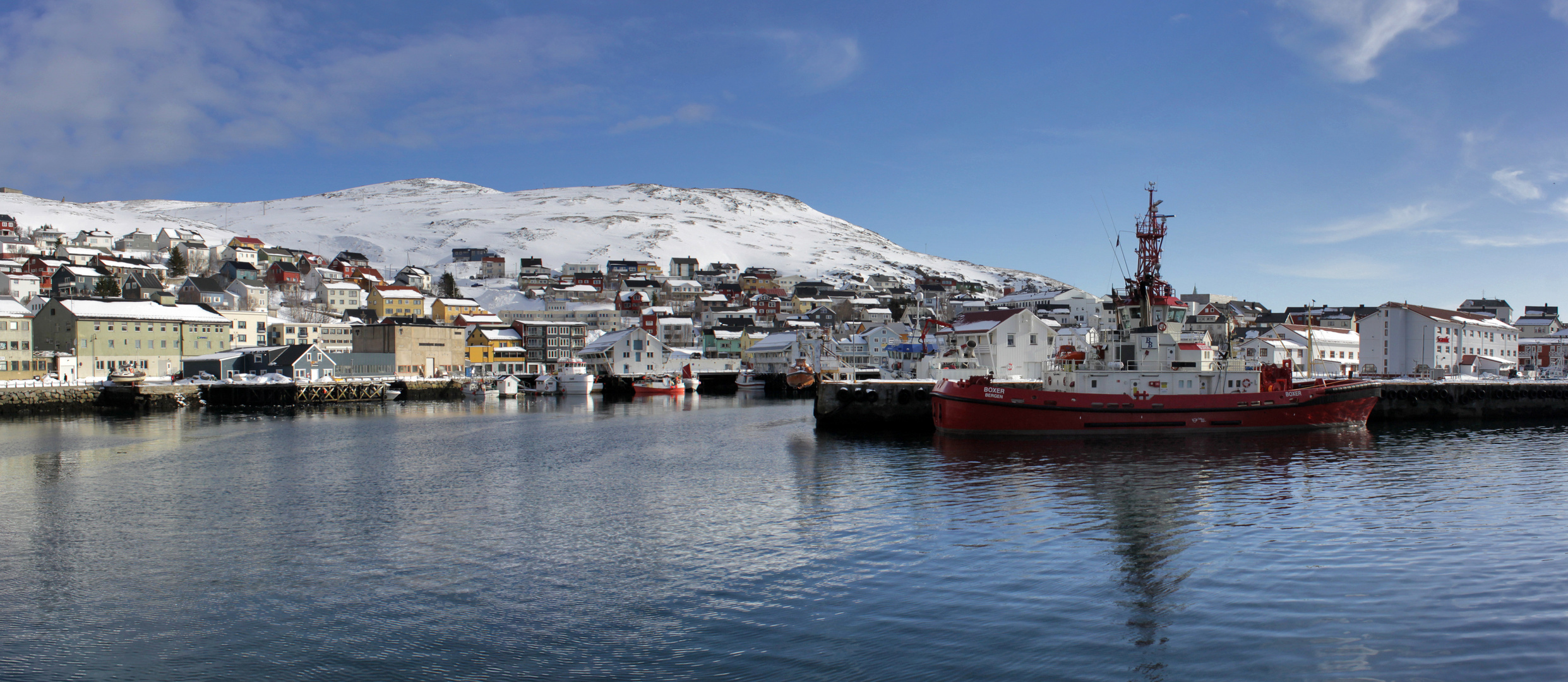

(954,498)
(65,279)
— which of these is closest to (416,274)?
(65,279)

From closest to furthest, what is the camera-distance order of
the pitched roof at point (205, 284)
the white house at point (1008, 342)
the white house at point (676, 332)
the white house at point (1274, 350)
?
the white house at point (1008, 342), the white house at point (1274, 350), the pitched roof at point (205, 284), the white house at point (676, 332)

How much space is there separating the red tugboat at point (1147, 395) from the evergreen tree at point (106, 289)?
104053 mm

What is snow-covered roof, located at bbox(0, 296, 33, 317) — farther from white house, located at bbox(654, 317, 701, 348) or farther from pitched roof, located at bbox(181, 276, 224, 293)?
white house, located at bbox(654, 317, 701, 348)

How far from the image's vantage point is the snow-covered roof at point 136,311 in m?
72.2

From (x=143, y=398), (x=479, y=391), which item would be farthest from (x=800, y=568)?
(x=479, y=391)

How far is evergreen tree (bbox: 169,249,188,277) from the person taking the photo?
5012 inches

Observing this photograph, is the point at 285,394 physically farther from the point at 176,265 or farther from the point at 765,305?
the point at 765,305

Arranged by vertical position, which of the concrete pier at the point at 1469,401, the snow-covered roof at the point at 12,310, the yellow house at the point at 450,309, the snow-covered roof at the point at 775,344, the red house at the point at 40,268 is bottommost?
the concrete pier at the point at 1469,401

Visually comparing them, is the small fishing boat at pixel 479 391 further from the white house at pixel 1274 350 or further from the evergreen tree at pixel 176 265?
the evergreen tree at pixel 176 265

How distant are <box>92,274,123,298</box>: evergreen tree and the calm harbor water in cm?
8767

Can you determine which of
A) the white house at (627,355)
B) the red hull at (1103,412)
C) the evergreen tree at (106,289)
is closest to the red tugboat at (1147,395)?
the red hull at (1103,412)

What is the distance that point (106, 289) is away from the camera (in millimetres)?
101500

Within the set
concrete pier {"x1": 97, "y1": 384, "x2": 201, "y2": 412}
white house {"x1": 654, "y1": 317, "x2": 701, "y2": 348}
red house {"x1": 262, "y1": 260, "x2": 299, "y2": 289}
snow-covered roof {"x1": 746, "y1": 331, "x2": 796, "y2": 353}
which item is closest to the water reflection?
concrete pier {"x1": 97, "y1": 384, "x2": 201, "y2": 412}

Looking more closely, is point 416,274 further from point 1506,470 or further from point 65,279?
point 1506,470
